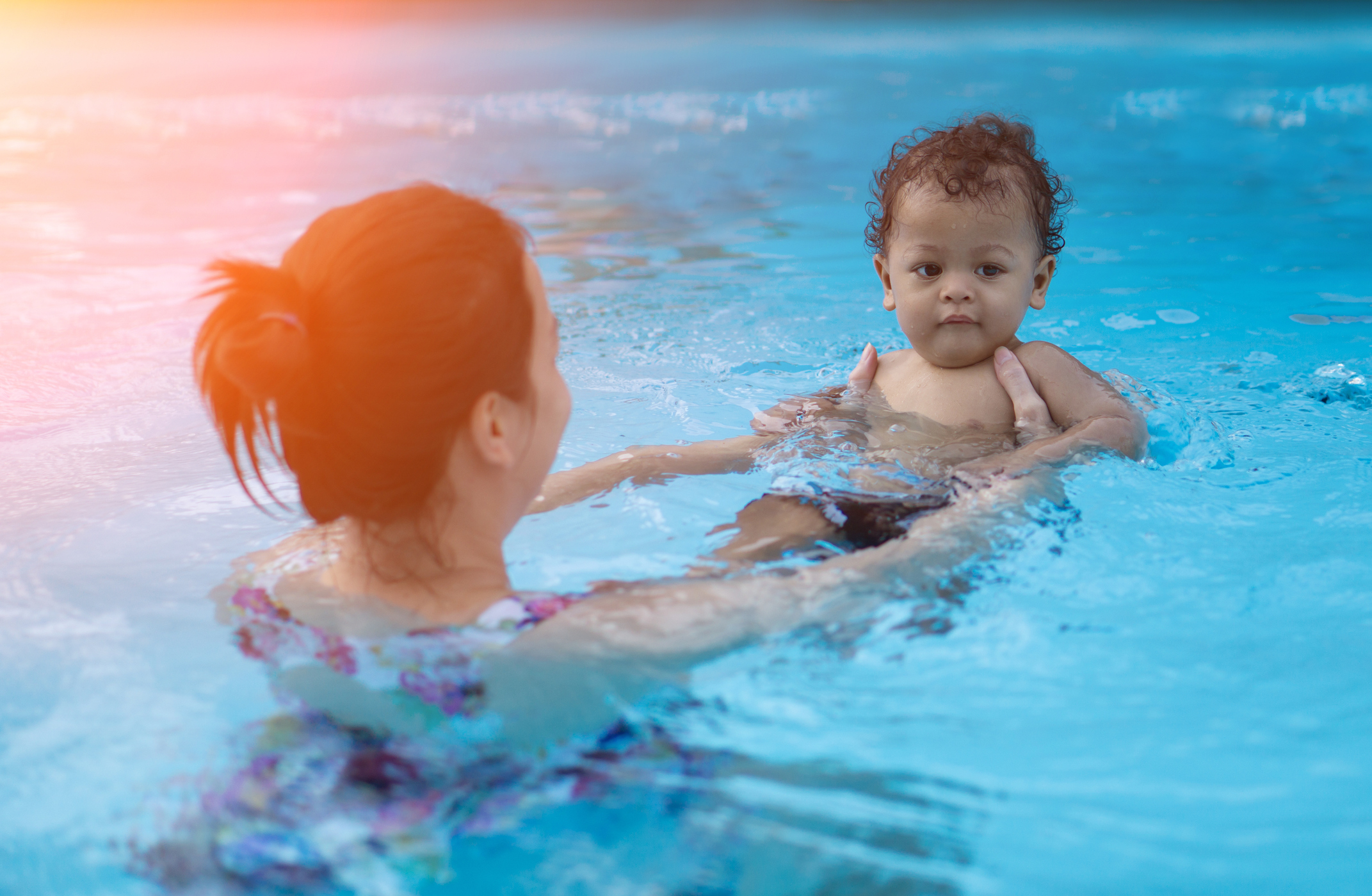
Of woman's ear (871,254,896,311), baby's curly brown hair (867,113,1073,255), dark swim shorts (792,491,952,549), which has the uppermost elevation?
baby's curly brown hair (867,113,1073,255)

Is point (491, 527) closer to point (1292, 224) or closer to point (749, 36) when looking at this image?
point (1292, 224)

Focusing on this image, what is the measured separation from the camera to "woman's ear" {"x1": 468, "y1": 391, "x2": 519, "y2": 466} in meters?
1.52

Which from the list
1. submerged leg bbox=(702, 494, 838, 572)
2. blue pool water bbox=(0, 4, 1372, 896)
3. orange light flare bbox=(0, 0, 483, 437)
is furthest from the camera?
orange light flare bbox=(0, 0, 483, 437)

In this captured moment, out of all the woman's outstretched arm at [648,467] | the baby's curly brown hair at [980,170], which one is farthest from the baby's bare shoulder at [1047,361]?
the woman's outstretched arm at [648,467]

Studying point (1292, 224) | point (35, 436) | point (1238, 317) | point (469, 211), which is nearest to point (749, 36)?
point (1292, 224)

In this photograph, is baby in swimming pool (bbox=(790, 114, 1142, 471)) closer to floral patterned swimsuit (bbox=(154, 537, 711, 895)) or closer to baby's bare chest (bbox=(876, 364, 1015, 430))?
baby's bare chest (bbox=(876, 364, 1015, 430))

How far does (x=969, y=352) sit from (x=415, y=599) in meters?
1.60

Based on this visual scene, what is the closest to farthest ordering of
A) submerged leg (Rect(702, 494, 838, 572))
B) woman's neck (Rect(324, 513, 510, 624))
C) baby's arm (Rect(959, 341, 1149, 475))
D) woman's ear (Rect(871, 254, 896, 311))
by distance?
woman's neck (Rect(324, 513, 510, 624)), submerged leg (Rect(702, 494, 838, 572)), baby's arm (Rect(959, 341, 1149, 475)), woman's ear (Rect(871, 254, 896, 311))

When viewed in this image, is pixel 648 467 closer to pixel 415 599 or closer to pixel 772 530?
pixel 772 530

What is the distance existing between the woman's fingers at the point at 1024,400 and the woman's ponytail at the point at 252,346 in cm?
171

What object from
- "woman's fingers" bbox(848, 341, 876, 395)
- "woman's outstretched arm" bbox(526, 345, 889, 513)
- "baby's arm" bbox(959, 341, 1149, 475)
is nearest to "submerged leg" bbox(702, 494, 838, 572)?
"woman's outstretched arm" bbox(526, 345, 889, 513)

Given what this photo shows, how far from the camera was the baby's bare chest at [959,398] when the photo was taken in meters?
2.62

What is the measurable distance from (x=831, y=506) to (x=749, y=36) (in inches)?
649

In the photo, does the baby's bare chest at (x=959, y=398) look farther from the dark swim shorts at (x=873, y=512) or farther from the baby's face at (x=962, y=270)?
the dark swim shorts at (x=873, y=512)
